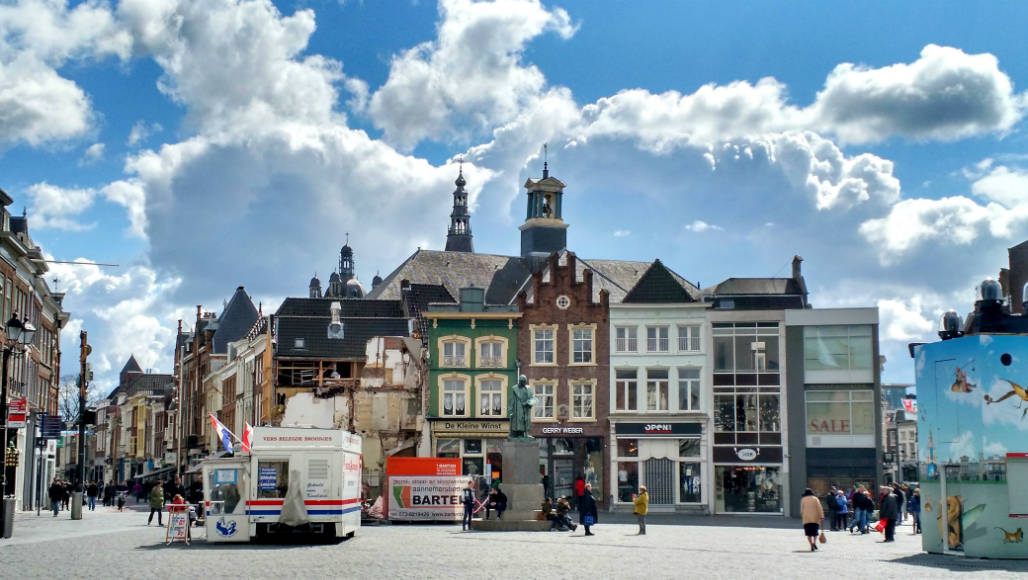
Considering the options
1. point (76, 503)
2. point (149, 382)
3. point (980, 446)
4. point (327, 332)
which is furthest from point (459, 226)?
point (980, 446)

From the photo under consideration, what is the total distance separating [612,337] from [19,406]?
29762 mm

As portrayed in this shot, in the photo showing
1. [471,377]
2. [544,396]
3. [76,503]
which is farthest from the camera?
[471,377]

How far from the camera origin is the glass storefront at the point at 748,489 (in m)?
58.9

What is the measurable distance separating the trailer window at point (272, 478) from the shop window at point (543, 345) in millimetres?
32192

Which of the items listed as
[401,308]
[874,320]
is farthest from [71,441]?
[874,320]

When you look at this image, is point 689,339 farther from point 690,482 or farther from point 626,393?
point 690,482

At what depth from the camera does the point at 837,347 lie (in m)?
58.7

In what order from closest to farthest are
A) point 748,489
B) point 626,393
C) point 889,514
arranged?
point 889,514 → point 748,489 → point 626,393

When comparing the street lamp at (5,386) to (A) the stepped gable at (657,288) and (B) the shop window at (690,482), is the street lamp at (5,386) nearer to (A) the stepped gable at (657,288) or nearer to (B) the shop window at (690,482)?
(B) the shop window at (690,482)

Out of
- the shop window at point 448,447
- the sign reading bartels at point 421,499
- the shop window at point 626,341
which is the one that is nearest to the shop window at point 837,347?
the shop window at point 626,341

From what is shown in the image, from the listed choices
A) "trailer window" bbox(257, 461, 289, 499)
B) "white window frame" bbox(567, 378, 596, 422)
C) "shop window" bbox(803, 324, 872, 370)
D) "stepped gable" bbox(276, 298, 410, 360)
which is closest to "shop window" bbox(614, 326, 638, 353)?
"white window frame" bbox(567, 378, 596, 422)

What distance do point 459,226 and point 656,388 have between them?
8188cm

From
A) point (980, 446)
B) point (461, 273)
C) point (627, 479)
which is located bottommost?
point (627, 479)

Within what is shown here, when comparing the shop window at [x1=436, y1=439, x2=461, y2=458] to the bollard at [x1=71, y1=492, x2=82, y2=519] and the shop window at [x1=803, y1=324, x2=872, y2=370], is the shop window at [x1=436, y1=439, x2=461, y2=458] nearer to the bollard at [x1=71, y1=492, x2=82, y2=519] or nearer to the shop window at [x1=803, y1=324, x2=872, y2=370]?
the shop window at [x1=803, y1=324, x2=872, y2=370]
